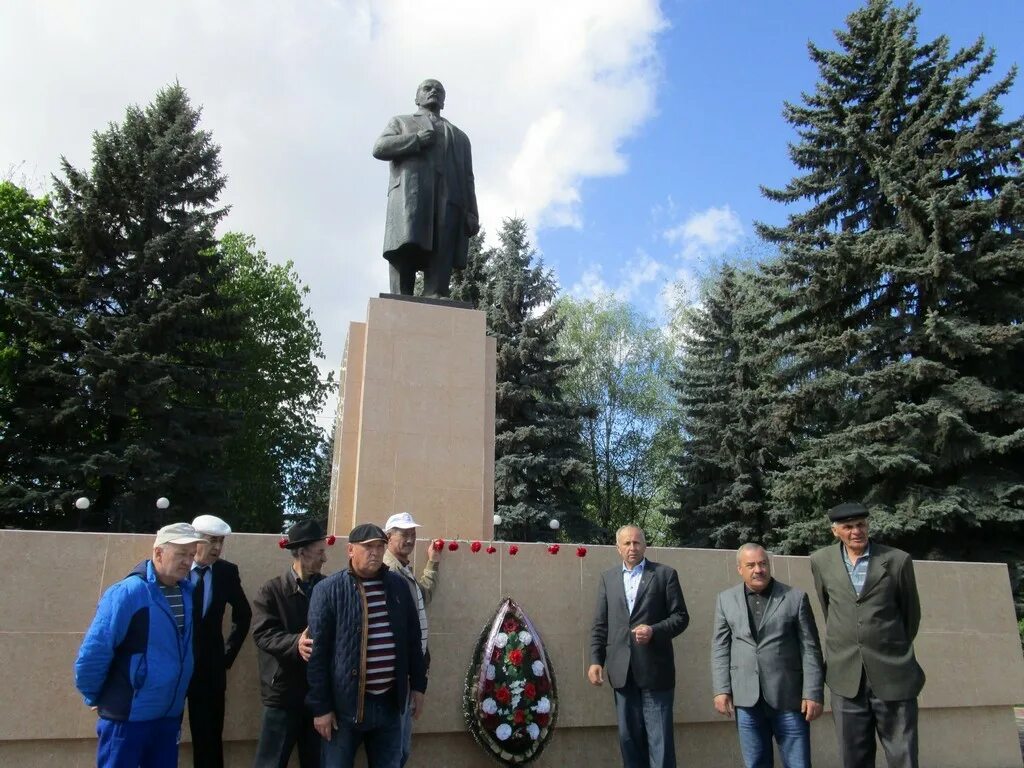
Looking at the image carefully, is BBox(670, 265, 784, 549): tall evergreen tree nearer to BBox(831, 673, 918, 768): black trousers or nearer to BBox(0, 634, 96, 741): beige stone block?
BBox(831, 673, 918, 768): black trousers

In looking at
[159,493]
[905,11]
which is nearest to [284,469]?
[159,493]

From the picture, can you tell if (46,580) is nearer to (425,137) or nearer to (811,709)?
(811,709)

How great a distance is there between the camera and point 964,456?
13.0 metres

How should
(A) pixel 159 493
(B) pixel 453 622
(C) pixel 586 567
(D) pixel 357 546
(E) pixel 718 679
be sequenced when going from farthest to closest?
(A) pixel 159 493 < (C) pixel 586 567 < (B) pixel 453 622 < (E) pixel 718 679 < (D) pixel 357 546

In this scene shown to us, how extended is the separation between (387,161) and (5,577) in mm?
4963

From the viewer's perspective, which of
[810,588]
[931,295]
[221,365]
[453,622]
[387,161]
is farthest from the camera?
[221,365]

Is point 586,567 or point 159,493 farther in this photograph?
point 159,493

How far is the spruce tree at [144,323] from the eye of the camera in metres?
15.1

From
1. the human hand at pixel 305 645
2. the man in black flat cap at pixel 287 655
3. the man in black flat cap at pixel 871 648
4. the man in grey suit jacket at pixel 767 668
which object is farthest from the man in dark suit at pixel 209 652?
the man in black flat cap at pixel 871 648

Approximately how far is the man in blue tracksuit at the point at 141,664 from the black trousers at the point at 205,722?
626mm

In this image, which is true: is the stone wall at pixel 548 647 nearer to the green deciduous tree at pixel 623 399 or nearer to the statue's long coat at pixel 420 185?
the statue's long coat at pixel 420 185

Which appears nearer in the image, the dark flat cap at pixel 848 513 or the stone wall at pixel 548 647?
the dark flat cap at pixel 848 513

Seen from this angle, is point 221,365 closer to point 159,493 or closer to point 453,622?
point 159,493

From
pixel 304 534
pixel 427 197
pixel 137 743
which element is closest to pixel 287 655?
pixel 304 534
